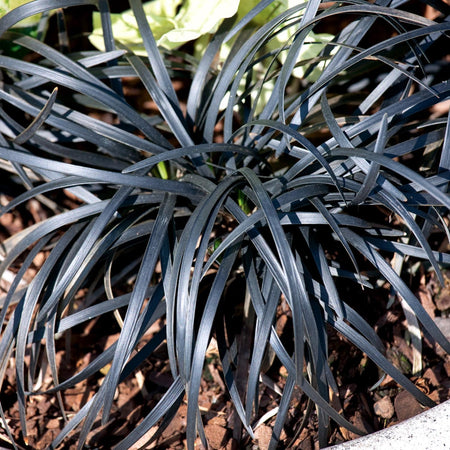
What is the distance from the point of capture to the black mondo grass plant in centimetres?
85

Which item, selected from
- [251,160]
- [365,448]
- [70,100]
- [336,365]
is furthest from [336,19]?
[365,448]

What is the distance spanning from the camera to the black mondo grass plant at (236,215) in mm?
849

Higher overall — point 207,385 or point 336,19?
point 336,19

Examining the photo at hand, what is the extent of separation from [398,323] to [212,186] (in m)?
0.55

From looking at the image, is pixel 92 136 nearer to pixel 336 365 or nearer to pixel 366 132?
pixel 366 132

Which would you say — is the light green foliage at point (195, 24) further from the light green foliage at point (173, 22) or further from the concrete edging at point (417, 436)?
the concrete edging at point (417, 436)

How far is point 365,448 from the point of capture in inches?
29.1

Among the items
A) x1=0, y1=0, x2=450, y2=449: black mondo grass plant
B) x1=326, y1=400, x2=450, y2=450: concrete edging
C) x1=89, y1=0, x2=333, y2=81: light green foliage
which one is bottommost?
x1=326, y1=400, x2=450, y2=450: concrete edging

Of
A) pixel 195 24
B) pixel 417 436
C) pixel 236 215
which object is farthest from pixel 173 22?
pixel 417 436

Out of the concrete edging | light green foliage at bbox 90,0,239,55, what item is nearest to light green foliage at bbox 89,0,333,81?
light green foliage at bbox 90,0,239,55

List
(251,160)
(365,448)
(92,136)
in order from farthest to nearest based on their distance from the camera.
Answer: (251,160) → (92,136) → (365,448)

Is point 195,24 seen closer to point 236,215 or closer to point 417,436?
point 236,215

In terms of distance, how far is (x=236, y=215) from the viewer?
3.02 feet

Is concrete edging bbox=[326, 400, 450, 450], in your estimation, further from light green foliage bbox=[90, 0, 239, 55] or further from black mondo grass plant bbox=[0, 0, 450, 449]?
light green foliage bbox=[90, 0, 239, 55]
